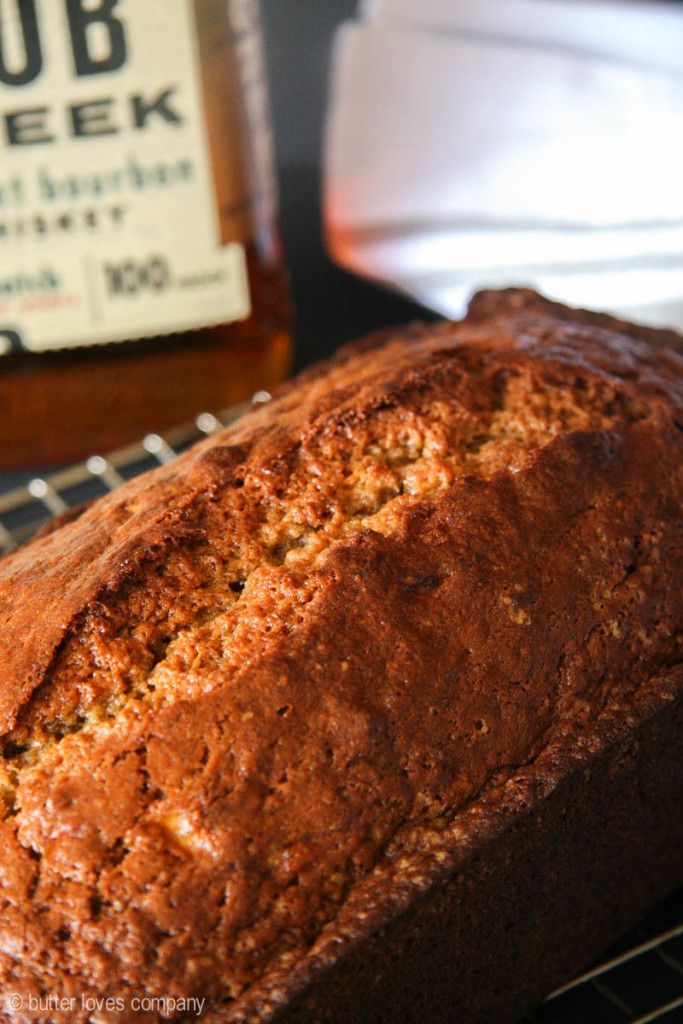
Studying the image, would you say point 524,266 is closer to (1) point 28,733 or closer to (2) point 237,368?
(2) point 237,368

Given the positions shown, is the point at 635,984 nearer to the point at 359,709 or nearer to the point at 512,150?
the point at 359,709

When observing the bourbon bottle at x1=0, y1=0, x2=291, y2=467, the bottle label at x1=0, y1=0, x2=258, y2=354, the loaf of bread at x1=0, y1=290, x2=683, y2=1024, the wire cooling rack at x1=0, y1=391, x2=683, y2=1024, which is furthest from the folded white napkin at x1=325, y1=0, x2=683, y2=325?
the wire cooling rack at x1=0, y1=391, x2=683, y2=1024

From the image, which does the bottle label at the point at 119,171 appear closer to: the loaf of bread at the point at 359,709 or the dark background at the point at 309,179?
the dark background at the point at 309,179

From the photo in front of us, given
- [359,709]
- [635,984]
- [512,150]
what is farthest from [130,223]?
[635,984]

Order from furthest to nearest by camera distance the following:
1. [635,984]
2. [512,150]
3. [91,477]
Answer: [512,150], [91,477], [635,984]

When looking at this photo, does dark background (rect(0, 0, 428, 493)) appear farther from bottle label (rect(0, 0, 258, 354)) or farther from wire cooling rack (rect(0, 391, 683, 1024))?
wire cooling rack (rect(0, 391, 683, 1024))
